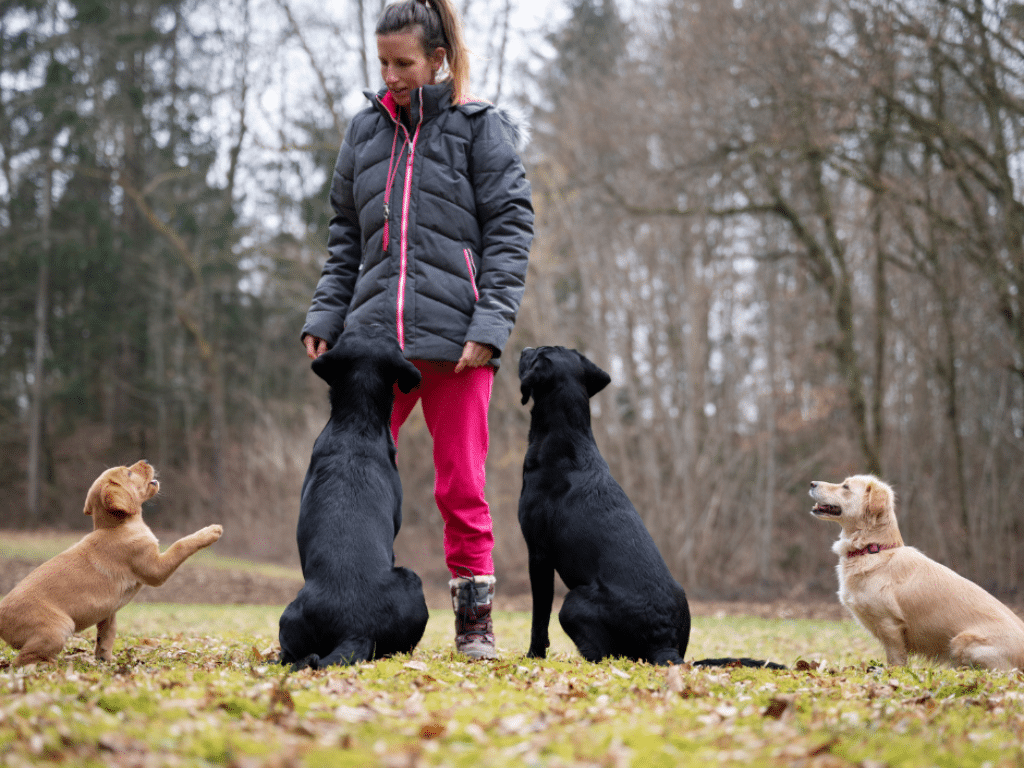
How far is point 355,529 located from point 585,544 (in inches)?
41.3

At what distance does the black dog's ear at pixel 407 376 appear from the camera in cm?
389

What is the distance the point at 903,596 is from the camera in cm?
445

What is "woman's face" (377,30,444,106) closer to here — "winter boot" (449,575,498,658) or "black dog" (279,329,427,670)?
"black dog" (279,329,427,670)

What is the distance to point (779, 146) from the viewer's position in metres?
11.3

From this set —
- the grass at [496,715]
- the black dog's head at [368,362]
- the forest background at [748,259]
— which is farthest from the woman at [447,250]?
the forest background at [748,259]

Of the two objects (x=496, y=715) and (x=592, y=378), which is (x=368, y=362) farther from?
(x=496, y=715)

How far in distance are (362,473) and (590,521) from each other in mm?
1061

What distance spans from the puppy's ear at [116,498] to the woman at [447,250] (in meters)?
1.08

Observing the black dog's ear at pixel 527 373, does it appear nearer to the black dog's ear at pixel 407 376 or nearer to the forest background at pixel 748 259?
the black dog's ear at pixel 407 376

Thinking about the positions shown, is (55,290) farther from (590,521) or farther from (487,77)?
(590,521)

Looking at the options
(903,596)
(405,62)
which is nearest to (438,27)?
(405,62)

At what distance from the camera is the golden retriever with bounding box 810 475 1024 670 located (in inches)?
165

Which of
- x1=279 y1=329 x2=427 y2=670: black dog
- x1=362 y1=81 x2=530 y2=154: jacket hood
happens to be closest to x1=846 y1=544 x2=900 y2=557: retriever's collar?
x1=279 y1=329 x2=427 y2=670: black dog

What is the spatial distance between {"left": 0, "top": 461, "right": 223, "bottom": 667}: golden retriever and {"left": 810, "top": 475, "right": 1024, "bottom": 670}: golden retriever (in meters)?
3.36
